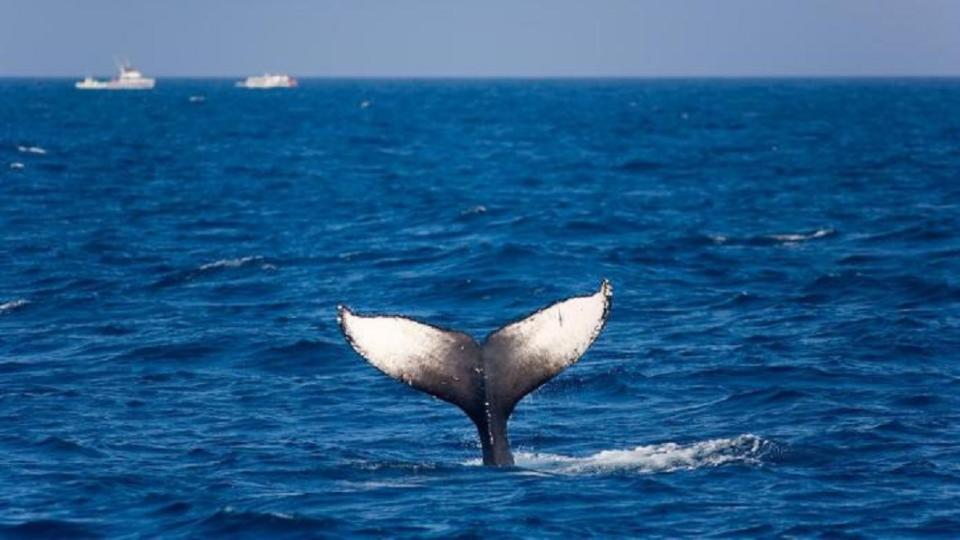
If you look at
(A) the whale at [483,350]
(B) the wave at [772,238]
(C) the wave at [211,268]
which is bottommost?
(A) the whale at [483,350]

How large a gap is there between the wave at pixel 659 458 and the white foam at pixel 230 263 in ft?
54.3

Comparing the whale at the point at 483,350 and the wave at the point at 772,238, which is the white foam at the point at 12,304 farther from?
the wave at the point at 772,238

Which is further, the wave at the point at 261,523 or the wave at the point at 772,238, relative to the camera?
the wave at the point at 772,238

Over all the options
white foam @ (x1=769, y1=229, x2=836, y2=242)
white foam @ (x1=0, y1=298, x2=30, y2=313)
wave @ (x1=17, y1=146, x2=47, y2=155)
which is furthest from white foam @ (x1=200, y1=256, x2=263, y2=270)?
wave @ (x1=17, y1=146, x2=47, y2=155)

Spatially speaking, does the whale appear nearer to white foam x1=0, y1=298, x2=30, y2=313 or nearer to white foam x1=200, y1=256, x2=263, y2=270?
white foam x1=0, y1=298, x2=30, y2=313

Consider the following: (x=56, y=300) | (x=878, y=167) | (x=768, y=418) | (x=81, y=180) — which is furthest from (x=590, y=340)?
(x=878, y=167)

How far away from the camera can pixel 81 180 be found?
55.8 metres

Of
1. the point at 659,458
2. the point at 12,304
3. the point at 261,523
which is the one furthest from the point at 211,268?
the point at 261,523

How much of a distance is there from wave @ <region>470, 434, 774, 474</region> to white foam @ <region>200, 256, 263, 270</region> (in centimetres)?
1654

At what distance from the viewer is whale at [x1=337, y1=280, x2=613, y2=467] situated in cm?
1252

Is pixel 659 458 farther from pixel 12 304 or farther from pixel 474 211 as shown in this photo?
pixel 474 211

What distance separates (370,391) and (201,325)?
550 centimetres

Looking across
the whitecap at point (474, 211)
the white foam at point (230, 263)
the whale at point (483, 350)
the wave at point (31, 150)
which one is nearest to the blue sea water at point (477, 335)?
the white foam at point (230, 263)

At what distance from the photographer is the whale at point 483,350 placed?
1252 cm
